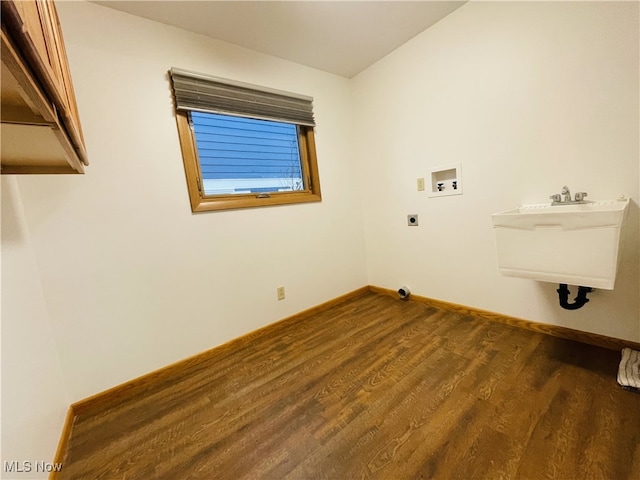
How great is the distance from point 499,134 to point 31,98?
7.29ft

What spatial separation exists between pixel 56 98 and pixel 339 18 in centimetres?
185

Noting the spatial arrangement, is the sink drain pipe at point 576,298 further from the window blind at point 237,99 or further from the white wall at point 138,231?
the window blind at point 237,99

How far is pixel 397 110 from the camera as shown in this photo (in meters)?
2.29

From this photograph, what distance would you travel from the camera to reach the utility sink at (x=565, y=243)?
1112 millimetres

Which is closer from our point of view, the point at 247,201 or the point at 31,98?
the point at 31,98

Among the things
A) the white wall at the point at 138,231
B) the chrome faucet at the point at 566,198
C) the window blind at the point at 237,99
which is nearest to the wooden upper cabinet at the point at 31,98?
the white wall at the point at 138,231

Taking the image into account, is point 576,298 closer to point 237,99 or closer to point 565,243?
point 565,243

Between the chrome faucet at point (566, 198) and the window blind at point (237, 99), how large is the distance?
1.86 m

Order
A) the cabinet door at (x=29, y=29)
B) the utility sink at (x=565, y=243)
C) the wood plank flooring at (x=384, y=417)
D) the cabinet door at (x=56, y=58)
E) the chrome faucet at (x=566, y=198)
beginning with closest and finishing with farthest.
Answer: the cabinet door at (x=29, y=29) < the cabinet door at (x=56, y=58) < the wood plank flooring at (x=384, y=417) < the utility sink at (x=565, y=243) < the chrome faucet at (x=566, y=198)

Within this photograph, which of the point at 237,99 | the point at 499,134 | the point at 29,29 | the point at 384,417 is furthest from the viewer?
the point at 237,99

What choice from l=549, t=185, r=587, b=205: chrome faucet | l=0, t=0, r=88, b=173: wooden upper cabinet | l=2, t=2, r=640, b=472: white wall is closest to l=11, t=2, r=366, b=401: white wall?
l=2, t=2, r=640, b=472: white wall

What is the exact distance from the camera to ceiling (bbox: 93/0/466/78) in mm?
1576

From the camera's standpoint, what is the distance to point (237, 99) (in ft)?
6.30

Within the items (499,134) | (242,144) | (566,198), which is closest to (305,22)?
(242,144)
